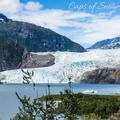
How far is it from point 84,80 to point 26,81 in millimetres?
160020

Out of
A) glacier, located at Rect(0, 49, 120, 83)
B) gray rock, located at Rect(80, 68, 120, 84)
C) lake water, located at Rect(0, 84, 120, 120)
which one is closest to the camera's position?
lake water, located at Rect(0, 84, 120, 120)

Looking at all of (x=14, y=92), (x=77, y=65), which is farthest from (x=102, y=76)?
(x=14, y=92)

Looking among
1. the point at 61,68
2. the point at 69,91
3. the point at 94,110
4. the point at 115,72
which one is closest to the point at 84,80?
the point at 115,72

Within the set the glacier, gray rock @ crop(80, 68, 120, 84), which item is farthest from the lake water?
gray rock @ crop(80, 68, 120, 84)

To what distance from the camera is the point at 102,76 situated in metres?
169

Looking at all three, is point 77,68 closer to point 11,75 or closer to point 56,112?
point 11,75

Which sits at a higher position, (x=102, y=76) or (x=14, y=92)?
(x=102, y=76)

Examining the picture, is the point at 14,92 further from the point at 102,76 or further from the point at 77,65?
the point at 102,76

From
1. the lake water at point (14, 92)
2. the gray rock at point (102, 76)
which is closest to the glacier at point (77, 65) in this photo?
the gray rock at point (102, 76)

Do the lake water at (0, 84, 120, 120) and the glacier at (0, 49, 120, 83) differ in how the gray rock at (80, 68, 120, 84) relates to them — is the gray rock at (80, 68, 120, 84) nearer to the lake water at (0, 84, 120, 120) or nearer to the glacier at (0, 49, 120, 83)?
the glacier at (0, 49, 120, 83)

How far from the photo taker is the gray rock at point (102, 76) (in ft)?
525

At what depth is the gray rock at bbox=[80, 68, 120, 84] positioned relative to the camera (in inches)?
6304

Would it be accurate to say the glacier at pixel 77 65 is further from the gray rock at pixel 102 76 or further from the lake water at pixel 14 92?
the lake water at pixel 14 92

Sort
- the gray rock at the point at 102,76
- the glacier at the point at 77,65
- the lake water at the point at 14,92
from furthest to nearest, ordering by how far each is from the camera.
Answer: the gray rock at the point at 102,76
the glacier at the point at 77,65
the lake water at the point at 14,92
